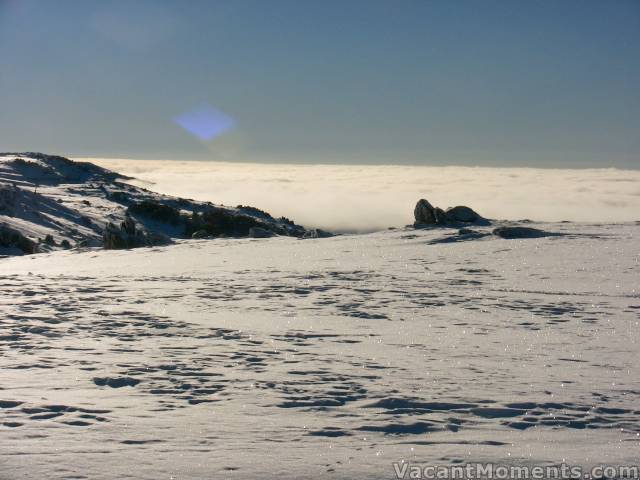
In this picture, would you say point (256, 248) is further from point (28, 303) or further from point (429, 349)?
point (429, 349)

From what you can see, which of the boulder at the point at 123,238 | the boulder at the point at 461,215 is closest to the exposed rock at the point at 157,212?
the boulder at the point at 123,238

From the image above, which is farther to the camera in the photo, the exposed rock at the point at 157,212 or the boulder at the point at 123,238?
the exposed rock at the point at 157,212

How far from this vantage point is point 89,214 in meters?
51.8

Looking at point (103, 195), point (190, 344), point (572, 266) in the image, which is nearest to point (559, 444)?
point (190, 344)

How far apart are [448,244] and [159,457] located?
1728 cm

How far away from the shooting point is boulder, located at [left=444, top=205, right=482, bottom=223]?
2569cm

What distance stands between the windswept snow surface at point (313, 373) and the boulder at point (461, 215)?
10.2 metres

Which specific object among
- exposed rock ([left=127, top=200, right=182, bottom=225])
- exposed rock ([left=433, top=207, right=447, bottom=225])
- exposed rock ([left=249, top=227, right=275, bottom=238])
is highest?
exposed rock ([left=127, top=200, right=182, bottom=225])

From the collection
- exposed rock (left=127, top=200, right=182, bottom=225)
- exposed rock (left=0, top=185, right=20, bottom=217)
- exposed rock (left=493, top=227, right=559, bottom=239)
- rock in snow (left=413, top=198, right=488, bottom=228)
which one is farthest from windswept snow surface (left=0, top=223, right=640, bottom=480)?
exposed rock (left=127, top=200, right=182, bottom=225)

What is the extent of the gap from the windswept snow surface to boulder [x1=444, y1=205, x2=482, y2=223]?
33.6 ft

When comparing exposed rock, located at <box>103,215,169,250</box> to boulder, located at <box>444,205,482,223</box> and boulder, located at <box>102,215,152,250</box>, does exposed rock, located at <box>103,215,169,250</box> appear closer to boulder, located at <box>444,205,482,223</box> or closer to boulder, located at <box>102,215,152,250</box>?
boulder, located at <box>102,215,152,250</box>

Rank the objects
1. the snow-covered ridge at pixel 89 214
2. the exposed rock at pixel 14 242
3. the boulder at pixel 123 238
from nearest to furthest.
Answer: the boulder at pixel 123 238 < the exposed rock at pixel 14 242 < the snow-covered ridge at pixel 89 214

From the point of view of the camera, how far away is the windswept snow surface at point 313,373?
476 cm

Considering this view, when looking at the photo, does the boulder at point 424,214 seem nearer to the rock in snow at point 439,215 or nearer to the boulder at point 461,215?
the rock in snow at point 439,215
